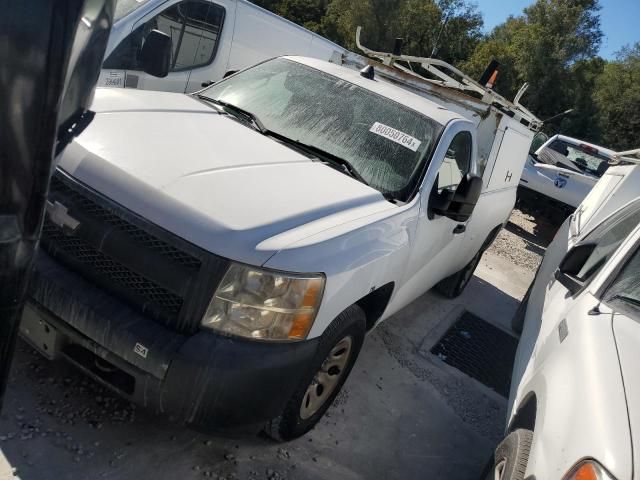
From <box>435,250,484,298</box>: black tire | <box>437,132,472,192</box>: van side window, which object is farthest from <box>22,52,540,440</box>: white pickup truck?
<box>435,250,484,298</box>: black tire

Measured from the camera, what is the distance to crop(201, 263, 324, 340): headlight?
2262mm

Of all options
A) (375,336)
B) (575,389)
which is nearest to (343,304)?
(575,389)

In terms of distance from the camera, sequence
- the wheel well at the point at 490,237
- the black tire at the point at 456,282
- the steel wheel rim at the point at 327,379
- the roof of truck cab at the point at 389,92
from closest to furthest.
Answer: the steel wheel rim at the point at 327,379, the roof of truck cab at the point at 389,92, the black tire at the point at 456,282, the wheel well at the point at 490,237

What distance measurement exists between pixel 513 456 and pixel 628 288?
3.42ft

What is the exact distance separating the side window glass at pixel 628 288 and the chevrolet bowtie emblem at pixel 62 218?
2.50 meters

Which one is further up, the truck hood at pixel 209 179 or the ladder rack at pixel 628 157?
the ladder rack at pixel 628 157

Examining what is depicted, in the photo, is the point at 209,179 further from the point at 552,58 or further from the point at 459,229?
the point at 552,58

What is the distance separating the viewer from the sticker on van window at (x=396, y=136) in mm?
3555

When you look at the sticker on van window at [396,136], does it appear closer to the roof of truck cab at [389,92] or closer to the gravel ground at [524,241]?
the roof of truck cab at [389,92]

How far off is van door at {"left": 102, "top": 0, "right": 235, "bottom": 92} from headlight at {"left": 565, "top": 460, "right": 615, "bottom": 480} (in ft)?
16.0

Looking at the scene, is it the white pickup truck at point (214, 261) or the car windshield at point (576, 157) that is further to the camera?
the car windshield at point (576, 157)

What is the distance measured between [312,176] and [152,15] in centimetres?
345

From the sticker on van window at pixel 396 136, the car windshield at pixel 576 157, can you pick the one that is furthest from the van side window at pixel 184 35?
the car windshield at pixel 576 157

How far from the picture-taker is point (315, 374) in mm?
2701
